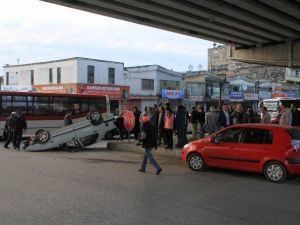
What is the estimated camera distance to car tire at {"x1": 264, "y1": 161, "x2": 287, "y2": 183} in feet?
35.0

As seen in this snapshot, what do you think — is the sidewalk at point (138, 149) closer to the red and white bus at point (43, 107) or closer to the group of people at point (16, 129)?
the group of people at point (16, 129)

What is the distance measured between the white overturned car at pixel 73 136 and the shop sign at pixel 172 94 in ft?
113

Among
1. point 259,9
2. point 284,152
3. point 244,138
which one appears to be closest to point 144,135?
point 244,138

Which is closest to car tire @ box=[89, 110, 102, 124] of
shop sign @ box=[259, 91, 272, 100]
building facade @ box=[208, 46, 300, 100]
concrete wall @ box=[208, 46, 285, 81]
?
shop sign @ box=[259, 91, 272, 100]

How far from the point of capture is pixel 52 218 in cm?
681

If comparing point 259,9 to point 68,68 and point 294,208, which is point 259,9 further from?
point 68,68

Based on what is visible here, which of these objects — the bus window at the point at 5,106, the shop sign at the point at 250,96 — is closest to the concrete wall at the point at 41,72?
the bus window at the point at 5,106

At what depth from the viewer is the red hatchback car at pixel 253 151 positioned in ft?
35.0

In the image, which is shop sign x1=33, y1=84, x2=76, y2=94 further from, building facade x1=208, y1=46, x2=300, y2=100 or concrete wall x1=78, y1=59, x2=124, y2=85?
building facade x1=208, y1=46, x2=300, y2=100

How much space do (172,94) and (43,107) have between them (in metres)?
29.3

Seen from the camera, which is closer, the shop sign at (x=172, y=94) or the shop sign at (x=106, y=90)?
the shop sign at (x=106, y=90)

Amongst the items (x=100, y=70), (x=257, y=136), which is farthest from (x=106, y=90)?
(x=257, y=136)

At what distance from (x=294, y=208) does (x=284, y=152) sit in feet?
9.51

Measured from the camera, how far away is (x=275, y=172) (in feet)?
35.4
